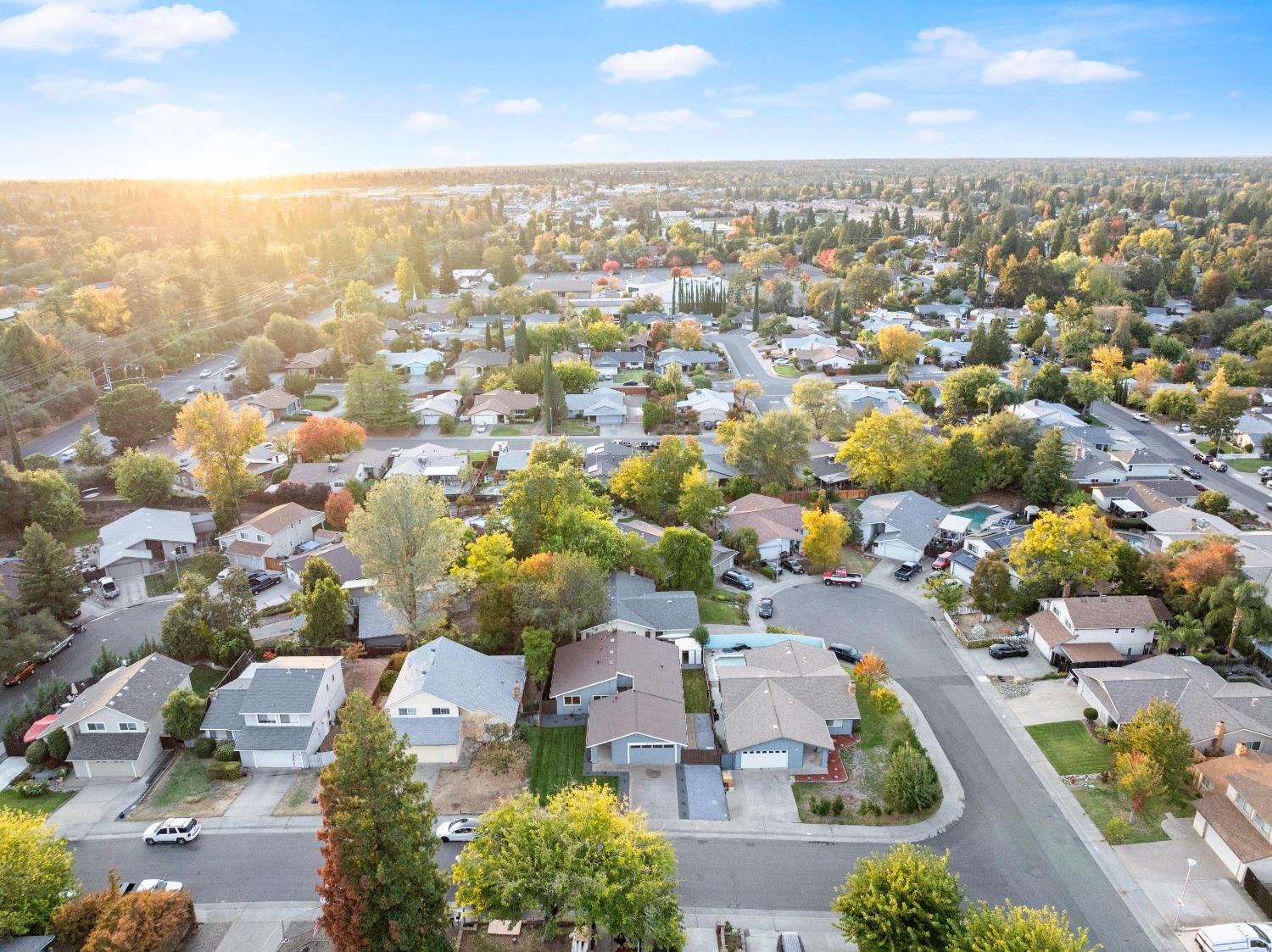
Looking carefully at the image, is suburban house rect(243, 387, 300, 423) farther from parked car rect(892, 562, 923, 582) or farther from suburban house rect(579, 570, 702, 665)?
parked car rect(892, 562, 923, 582)

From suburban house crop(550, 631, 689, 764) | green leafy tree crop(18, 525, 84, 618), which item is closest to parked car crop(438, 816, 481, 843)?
suburban house crop(550, 631, 689, 764)

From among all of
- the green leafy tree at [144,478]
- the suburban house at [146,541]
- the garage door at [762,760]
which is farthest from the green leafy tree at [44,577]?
the garage door at [762,760]

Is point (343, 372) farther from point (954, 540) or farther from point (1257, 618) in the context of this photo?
point (1257, 618)

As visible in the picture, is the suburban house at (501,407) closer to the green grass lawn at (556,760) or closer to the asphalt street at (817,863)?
the green grass lawn at (556,760)

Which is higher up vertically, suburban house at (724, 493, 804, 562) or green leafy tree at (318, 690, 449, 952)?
green leafy tree at (318, 690, 449, 952)

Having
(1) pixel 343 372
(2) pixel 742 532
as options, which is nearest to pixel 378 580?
(2) pixel 742 532
